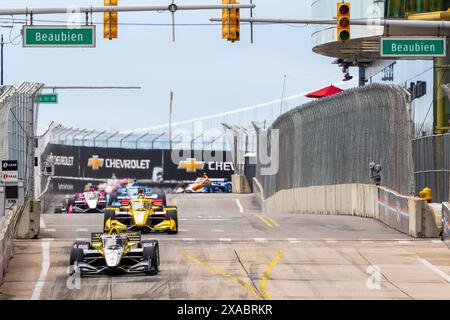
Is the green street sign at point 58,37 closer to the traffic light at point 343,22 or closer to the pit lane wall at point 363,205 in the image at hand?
the traffic light at point 343,22

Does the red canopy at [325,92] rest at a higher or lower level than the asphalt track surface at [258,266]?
higher

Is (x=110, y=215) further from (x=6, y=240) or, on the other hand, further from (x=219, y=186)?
(x=219, y=186)

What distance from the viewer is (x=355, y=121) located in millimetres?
41656

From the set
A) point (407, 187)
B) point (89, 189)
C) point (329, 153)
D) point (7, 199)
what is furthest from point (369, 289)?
point (89, 189)

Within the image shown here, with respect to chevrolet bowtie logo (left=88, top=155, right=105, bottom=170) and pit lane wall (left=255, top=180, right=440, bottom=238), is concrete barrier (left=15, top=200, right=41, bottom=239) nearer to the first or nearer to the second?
pit lane wall (left=255, top=180, right=440, bottom=238)

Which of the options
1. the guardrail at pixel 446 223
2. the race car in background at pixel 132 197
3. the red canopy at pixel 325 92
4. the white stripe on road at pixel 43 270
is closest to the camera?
the white stripe on road at pixel 43 270

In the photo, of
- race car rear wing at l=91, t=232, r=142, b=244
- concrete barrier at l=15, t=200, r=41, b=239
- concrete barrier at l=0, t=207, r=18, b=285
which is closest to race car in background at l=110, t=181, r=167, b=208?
concrete barrier at l=15, t=200, r=41, b=239

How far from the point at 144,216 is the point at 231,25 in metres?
5.83

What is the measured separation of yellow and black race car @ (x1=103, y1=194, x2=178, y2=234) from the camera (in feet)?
104

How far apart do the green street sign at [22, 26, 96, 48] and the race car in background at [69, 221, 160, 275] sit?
22.2 feet

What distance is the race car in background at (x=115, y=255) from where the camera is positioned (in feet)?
76.5

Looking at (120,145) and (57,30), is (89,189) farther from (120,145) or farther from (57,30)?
(120,145)

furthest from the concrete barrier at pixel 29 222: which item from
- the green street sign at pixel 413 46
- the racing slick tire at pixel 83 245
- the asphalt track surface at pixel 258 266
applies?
the green street sign at pixel 413 46
